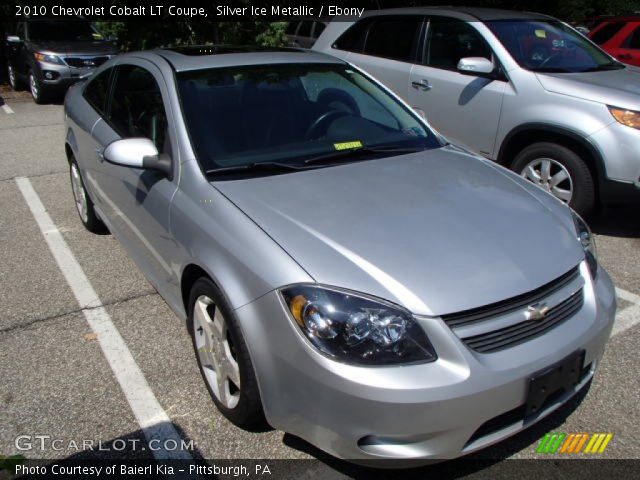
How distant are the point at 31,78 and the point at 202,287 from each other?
1088cm

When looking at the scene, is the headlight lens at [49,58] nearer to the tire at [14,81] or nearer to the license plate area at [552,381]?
the tire at [14,81]

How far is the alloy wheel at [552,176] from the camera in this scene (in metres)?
4.66

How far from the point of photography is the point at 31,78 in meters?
11.3

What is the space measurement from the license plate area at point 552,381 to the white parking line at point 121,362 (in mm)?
1422

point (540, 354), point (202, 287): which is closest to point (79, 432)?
point (202, 287)

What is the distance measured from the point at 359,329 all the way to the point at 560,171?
3.43m

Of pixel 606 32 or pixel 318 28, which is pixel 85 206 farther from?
pixel 606 32

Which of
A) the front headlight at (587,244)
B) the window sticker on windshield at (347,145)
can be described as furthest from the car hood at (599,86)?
the window sticker on windshield at (347,145)

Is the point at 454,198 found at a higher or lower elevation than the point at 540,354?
higher

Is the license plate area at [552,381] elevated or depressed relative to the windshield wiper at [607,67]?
depressed

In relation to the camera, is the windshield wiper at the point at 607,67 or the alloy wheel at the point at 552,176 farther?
the windshield wiper at the point at 607,67

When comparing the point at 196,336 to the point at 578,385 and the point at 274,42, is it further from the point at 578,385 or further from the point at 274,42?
the point at 274,42

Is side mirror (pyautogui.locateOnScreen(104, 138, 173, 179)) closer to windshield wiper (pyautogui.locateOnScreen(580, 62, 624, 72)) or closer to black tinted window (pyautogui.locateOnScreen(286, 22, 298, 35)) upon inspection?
windshield wiper (pyautogui.locateOnScreen(580, 62, 624, 72))

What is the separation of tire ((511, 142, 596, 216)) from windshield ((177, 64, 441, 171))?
173cm
